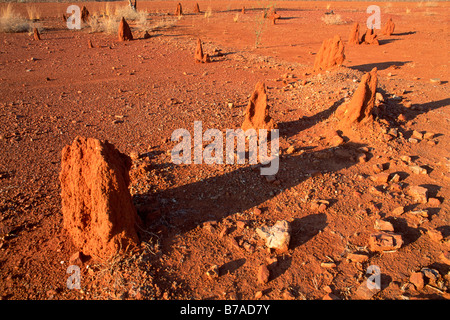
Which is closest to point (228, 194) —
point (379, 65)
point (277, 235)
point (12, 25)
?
point (277, 235)

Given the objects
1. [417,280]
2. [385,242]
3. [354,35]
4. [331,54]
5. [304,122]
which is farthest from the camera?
[354,35]

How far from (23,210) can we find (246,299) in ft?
8.91

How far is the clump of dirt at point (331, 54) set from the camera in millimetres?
7574

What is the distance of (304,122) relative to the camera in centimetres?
536

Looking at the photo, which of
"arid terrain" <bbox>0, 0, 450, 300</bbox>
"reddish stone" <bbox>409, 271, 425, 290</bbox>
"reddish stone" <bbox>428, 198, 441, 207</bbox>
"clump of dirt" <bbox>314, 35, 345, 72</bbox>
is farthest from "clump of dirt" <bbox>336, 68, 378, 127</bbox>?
"clump of dirt" <bbox>314, 35, 345, 72</bbox>

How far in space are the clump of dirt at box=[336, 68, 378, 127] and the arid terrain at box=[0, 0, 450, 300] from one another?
0.61 feet

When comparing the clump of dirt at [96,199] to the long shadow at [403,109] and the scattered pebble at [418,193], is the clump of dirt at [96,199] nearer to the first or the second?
the scattered pebble at [418,193]

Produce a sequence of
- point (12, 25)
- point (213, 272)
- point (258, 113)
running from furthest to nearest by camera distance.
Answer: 1. point (12, 25)
2. point (258, 113)
3. point (213, 272)

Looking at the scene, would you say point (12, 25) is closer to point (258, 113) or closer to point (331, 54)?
point (331, 54)

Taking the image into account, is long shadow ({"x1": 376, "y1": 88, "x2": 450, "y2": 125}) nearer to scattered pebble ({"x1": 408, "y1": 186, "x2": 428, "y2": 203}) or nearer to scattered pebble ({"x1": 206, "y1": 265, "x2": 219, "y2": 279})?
scattered pebble ({"x1": 408, "y1": 186, "x2": 428, "y2": 203})

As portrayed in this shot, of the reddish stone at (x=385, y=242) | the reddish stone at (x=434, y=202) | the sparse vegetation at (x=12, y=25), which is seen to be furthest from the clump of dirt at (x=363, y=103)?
the sparse vegetation at (x=12, y=25)

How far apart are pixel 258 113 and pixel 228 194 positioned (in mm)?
1679

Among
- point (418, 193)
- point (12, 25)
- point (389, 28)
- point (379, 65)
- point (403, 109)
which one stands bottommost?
point (418, 193)

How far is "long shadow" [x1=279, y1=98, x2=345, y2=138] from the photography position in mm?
5098
